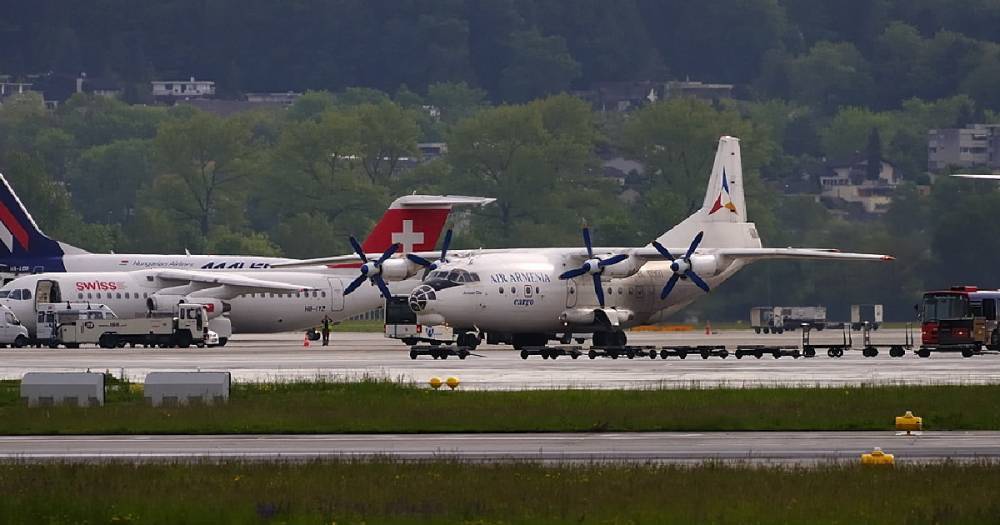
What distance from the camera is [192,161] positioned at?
155 metres

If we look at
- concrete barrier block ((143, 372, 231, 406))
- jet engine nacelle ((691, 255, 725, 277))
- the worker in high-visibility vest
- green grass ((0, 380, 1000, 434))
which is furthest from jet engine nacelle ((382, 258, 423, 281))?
concrete barrier block ((143, 372, 231, 406))

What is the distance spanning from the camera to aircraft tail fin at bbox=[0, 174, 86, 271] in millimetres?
90438

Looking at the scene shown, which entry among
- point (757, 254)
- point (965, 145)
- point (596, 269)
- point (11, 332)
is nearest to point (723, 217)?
point (757, 254)

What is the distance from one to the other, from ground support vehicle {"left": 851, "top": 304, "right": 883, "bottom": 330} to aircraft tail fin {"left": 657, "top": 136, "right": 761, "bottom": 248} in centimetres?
2471

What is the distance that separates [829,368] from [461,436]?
Answer: 21110 mm

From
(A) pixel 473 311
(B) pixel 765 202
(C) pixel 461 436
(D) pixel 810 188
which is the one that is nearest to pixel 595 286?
(A) pixel 473 311

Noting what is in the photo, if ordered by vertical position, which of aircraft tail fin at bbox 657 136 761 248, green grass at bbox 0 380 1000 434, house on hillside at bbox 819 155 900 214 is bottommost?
green grass at bbox 0 380 1000 434

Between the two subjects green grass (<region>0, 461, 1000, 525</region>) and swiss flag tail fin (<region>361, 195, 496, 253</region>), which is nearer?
green grass (<region>0, 461, 1000, 525</region>)

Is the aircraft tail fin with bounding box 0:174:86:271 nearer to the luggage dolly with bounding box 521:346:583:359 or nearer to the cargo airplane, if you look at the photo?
the cargo airplane

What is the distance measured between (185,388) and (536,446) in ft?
35.5

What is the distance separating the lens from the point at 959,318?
66.0 m

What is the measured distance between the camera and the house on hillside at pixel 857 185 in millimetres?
169875

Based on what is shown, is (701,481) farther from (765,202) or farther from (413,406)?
(765,202)

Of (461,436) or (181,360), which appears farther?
(181,360)
